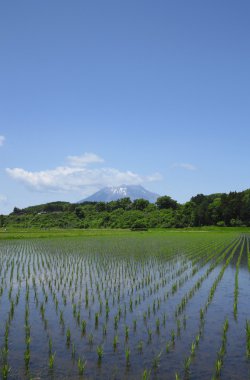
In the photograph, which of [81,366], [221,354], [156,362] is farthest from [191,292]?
[81,366]

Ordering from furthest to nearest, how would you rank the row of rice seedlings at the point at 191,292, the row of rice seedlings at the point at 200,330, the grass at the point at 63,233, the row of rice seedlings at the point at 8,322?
1. the grass at the point at 63,233
2. the row of rice seedlings at the point at 191,292
3. the row of rice seedlings at the point at 200,330
4. the row of rice seedlings at the point at 8,322

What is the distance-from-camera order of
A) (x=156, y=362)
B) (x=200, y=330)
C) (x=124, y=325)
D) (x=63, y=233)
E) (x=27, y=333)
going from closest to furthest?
(x=156, y=362)
(x=27, y=333)
(x=200, y=330)
(x=124, y=325)
(x=63, y=233)

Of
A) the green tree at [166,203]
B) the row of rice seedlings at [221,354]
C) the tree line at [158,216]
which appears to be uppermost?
the green tree at [166,203]

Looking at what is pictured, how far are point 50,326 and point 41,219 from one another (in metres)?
90.2

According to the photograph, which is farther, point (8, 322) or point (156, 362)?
point (8, 322)

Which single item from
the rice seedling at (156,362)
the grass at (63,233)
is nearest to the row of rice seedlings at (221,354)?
the rice seedling at (156,362)

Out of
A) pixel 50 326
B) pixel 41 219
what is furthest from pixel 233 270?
pixel 41 219

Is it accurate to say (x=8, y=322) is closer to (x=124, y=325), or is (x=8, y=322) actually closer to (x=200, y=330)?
(x=124, y=325)

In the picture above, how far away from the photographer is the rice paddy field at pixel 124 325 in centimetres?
502

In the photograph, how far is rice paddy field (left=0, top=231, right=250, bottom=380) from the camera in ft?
16.5

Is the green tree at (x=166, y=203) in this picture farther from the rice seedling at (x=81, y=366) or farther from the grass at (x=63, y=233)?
the rice seedling at (x=81, y=366)

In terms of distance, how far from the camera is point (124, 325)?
701 centimetres

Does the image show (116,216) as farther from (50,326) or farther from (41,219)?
(50,326)

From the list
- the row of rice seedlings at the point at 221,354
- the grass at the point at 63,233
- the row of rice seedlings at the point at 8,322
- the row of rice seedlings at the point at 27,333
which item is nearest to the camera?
the row of rice seedlings at the point at 8,322
